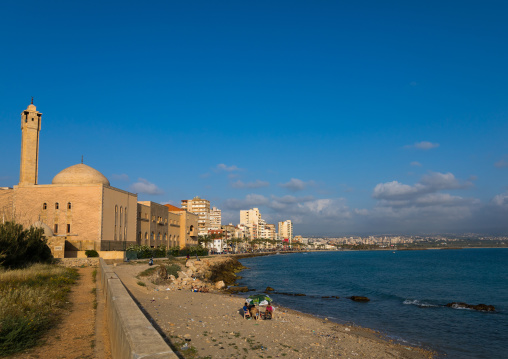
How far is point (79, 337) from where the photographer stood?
1051cm

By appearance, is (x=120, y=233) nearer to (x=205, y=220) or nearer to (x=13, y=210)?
(x=13, y=210)

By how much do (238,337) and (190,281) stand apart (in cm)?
2310

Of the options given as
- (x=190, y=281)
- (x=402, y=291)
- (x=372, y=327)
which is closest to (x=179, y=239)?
(x=190, y=281)

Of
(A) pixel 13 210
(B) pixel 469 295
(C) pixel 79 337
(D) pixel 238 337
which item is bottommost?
(B) pixel 469 295

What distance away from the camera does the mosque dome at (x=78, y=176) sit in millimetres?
55188

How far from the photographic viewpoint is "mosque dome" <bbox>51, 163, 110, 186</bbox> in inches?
2173

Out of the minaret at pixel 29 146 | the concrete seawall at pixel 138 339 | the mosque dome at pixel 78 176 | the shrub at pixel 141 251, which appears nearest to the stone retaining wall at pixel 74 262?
the shrub at pixel 141 251

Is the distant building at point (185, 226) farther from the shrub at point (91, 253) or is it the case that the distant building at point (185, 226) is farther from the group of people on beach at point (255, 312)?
the group of people on beach at point (255, 312)

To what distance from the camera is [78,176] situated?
55344 millimetres

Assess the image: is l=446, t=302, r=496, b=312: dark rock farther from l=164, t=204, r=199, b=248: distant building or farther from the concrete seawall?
l=164, t=204, r=199, b=248: distant building

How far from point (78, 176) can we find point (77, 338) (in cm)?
4975

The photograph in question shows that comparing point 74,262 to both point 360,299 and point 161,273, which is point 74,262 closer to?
point 161,273

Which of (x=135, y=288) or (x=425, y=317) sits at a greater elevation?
(x=135, y=288)

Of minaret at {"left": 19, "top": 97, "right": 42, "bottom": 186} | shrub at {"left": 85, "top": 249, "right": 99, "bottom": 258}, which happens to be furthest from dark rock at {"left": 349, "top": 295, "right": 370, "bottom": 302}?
minaret at {"left": 19, "top": 97, "right": 42, "bottom": 186}
